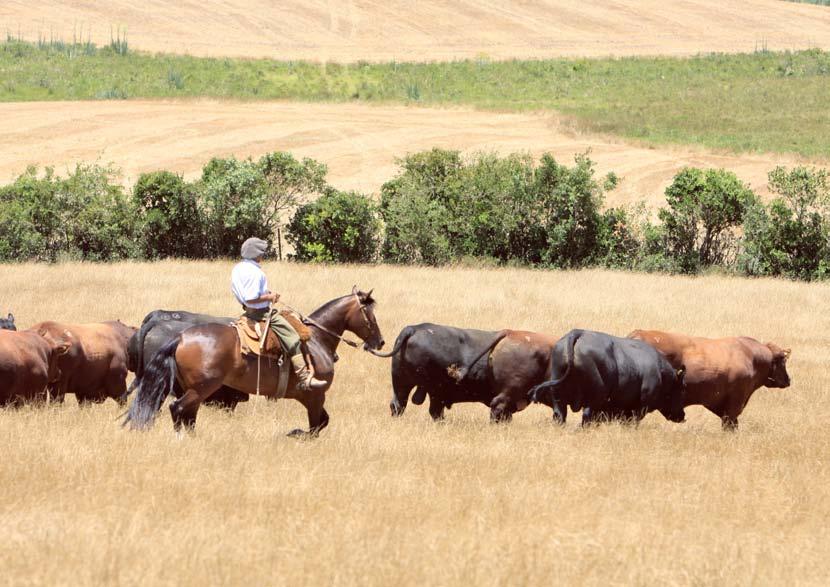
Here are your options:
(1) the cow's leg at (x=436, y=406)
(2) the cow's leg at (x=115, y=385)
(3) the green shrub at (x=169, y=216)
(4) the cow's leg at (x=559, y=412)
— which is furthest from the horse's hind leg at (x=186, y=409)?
(3) the green shrub at (x=169, y=216)

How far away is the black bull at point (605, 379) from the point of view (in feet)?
53.3

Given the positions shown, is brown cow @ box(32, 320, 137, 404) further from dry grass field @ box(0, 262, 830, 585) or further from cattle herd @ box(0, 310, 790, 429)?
dry grass field @ box(0, 262, 830, 585)

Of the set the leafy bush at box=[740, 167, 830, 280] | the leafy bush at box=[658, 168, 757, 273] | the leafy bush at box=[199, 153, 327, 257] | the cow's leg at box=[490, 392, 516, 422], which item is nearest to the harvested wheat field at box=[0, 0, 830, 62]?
the leafy bush at box=[199, 153, 327, 257]

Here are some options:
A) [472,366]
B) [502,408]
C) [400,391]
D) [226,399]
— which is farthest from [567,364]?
[226,399]

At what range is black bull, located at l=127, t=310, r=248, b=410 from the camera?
1627 centimetres

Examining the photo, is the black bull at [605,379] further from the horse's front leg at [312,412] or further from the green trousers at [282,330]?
the green trousers at [282,330]

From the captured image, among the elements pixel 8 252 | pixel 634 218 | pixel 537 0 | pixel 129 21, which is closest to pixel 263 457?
pixel 8 252

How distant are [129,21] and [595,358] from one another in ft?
301

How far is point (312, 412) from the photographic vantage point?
48.2 ft

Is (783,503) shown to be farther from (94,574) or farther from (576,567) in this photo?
(94,574)

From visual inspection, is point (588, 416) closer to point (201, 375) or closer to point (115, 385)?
point (201, 375)

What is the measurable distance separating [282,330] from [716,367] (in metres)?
6.78

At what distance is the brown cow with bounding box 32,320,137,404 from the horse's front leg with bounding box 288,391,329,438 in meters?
3.59

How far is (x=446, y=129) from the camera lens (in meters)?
68.4
